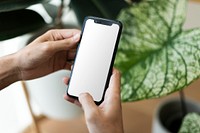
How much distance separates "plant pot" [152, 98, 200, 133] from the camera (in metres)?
0.89

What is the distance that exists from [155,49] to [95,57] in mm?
195

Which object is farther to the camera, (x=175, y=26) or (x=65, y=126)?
(x=65, y=126)

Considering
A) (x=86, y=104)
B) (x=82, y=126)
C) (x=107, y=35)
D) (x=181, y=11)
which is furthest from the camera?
(x=82, y=126)

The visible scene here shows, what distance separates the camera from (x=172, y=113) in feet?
3.05

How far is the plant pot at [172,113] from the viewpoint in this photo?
89 centimetres

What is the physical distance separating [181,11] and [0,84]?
1.36ft

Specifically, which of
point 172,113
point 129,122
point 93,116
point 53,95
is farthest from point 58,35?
point 129,122

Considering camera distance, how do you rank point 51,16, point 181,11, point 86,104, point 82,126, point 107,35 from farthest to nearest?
point 82,126
point 51,16
point 181,11
point 107,35
point 86,104

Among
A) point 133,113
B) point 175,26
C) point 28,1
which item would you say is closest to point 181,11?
point 175,26

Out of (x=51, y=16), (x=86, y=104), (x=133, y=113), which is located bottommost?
(x=133, y=113)

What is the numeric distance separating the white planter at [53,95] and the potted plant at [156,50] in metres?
0.19

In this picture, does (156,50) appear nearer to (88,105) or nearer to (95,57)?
(95,57)

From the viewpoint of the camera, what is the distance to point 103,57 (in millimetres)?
560

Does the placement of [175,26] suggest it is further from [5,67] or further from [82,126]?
[82,126]
